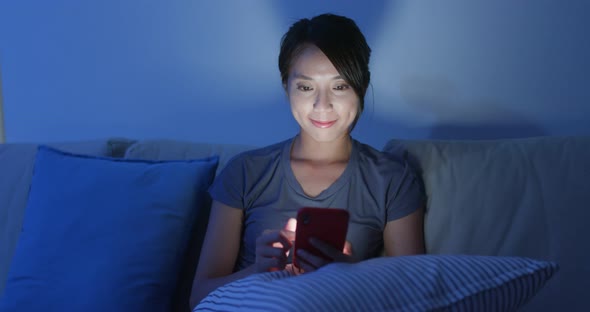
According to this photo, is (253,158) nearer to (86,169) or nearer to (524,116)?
(86,169)

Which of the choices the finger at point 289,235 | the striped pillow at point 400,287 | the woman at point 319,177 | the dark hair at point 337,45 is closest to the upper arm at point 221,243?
the woman at point 319,177

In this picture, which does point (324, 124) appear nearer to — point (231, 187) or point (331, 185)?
point (331, 185)

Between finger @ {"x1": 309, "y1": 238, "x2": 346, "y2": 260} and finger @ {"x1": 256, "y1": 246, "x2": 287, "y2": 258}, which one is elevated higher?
finger @ {"x1": 309, "y1": 238, "x2": 346, "y2": 260}

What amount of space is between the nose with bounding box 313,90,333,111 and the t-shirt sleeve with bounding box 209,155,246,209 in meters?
0.25

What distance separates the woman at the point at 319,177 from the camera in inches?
44.0

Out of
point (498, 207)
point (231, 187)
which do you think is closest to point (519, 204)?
point (498, 207)

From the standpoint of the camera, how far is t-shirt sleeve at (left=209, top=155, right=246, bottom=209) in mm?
1209

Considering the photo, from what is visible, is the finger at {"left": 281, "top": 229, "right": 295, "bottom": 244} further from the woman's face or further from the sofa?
the sofa

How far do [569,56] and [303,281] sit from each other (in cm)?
117

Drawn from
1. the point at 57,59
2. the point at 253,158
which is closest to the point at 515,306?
the point at 253,158

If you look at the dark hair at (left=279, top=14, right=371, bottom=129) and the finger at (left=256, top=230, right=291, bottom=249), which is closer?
the finger at (left=256, top=230, right=291, bottom=249)

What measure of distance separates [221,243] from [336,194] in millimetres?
282

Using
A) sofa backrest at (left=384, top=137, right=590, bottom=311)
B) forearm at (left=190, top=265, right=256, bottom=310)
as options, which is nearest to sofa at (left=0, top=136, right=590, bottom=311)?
sofa backrest at (left=384, top=137, right=590, bottom=311)

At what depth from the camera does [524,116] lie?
1465 millimetres
